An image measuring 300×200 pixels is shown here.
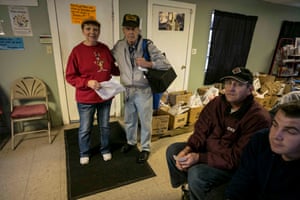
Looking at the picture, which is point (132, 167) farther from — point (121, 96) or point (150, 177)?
point (121, 96)

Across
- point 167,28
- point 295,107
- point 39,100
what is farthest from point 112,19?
point 295,107

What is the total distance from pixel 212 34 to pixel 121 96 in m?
2.17

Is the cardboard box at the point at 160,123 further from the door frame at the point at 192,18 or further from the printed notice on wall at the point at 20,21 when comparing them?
the printed notice on wall at the point at 20,21

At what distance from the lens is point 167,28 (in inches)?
122

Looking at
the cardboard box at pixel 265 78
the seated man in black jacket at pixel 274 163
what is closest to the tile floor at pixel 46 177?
the seated man in black jacket at pixel 274 163

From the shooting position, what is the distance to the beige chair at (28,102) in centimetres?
220

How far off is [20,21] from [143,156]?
7.34 feet

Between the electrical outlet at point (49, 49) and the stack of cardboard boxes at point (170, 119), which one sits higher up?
the electrical outlet at point (49, 49)

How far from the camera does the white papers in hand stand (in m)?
1.67

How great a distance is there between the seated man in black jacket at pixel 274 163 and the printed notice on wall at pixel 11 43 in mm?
2750

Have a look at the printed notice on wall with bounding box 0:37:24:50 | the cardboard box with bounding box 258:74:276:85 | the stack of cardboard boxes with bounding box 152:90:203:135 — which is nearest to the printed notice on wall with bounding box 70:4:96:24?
the printed notice on wall with bounding box 0:37:24:50

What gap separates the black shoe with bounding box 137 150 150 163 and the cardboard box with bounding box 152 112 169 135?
409 millimetres

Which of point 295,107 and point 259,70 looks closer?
point 295,107

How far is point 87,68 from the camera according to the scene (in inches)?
A: 64.2
